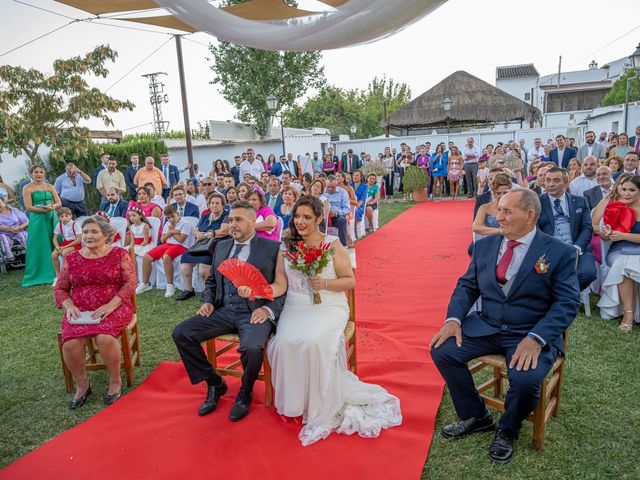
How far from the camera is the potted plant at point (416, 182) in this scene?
611 inches

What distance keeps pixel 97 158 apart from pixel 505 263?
1595 centimetres

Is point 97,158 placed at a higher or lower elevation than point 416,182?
higher

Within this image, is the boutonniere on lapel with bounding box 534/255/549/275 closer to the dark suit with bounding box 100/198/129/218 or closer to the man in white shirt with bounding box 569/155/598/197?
the man in white shirt with bounding box 569/155/598/197

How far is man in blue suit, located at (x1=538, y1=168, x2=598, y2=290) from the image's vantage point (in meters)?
4.70

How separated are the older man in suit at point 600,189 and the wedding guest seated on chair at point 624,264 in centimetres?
65

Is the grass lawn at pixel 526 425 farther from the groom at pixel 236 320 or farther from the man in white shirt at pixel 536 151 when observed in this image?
the man in white shirt at pixel 536 151

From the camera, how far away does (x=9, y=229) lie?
848 cm

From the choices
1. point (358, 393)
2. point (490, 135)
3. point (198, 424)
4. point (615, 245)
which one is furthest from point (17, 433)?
point (490, 135)

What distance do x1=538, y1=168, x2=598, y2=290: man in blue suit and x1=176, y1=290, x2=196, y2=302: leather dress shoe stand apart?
433 centimetres

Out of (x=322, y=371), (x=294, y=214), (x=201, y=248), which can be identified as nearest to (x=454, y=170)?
(x=201, y=248)

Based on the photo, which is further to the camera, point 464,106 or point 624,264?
point 464,106

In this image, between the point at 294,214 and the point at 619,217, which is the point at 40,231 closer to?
the point at 294,214

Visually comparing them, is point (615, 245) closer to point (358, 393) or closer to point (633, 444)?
point (633, 444)

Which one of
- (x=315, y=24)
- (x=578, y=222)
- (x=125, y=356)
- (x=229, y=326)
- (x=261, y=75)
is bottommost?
(x=125, y=356)
